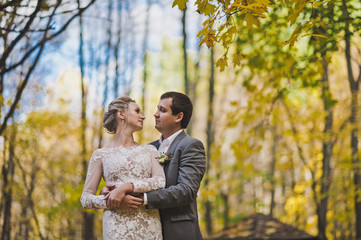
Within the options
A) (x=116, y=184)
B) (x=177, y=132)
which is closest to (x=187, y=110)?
(x=177, y=132)

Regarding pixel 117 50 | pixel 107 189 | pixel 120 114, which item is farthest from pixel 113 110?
pixel 117 50

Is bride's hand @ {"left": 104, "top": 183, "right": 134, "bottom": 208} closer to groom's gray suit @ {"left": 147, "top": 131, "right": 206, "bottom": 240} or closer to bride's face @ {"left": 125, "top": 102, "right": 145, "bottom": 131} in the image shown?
groom's gray suit @ {"left": 147, "top": 131, "right": 206, "bottom": 240}

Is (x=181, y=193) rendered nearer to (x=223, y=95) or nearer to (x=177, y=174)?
(x=177, y=174)

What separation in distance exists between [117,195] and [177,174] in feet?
1.58

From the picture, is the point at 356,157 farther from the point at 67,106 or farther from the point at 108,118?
the point at 67,106

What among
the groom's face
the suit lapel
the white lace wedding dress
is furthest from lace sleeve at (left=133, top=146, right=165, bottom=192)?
the groom's face

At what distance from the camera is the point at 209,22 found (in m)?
2.37

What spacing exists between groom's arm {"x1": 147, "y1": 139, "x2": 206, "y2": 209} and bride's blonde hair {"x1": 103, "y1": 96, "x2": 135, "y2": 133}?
19.9 inches

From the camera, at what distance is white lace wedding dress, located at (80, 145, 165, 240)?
2250 millimetres

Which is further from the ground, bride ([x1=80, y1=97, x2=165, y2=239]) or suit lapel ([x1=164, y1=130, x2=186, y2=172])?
suit lapel ([x1=164, y1=130, x2=186, y2=172])

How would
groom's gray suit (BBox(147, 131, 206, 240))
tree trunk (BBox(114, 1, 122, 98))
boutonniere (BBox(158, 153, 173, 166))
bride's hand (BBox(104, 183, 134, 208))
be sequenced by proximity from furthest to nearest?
tree trunk (BBox(114, 1, 122, 98)), boutonniere (BBox(158, 153, 173, 166)), groom's gray suit (BBox(147, 131, 206, 240)), bride's hand (BBox(104, 183, 134, 208))

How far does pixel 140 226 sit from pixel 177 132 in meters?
0.73

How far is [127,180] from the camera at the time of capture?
7.54 ft

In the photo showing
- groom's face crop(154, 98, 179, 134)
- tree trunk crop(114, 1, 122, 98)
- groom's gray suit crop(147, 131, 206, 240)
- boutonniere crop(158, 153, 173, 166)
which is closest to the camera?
groom's gray suit crop(147, 131, 206, 240)
